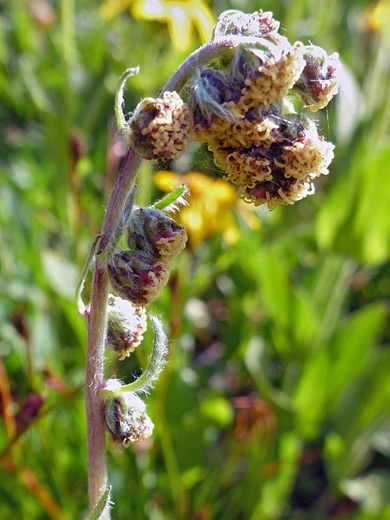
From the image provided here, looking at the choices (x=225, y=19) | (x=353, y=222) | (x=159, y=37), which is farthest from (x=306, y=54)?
(x=159, y=37)

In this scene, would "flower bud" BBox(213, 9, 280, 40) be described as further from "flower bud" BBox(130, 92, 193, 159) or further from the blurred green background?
the blurred green background

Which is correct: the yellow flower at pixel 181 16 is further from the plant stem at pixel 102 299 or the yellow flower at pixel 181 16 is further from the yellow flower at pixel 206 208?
the plant stem at pixel 102 299

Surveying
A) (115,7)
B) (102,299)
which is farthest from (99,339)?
(115,7)

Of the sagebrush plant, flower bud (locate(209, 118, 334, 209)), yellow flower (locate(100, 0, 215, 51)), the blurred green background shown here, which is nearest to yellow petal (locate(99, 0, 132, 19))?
the blurred green background

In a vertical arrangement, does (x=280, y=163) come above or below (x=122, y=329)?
above

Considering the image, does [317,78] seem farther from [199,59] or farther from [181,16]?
[181,16]

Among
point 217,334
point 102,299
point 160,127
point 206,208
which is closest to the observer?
point 160,127
